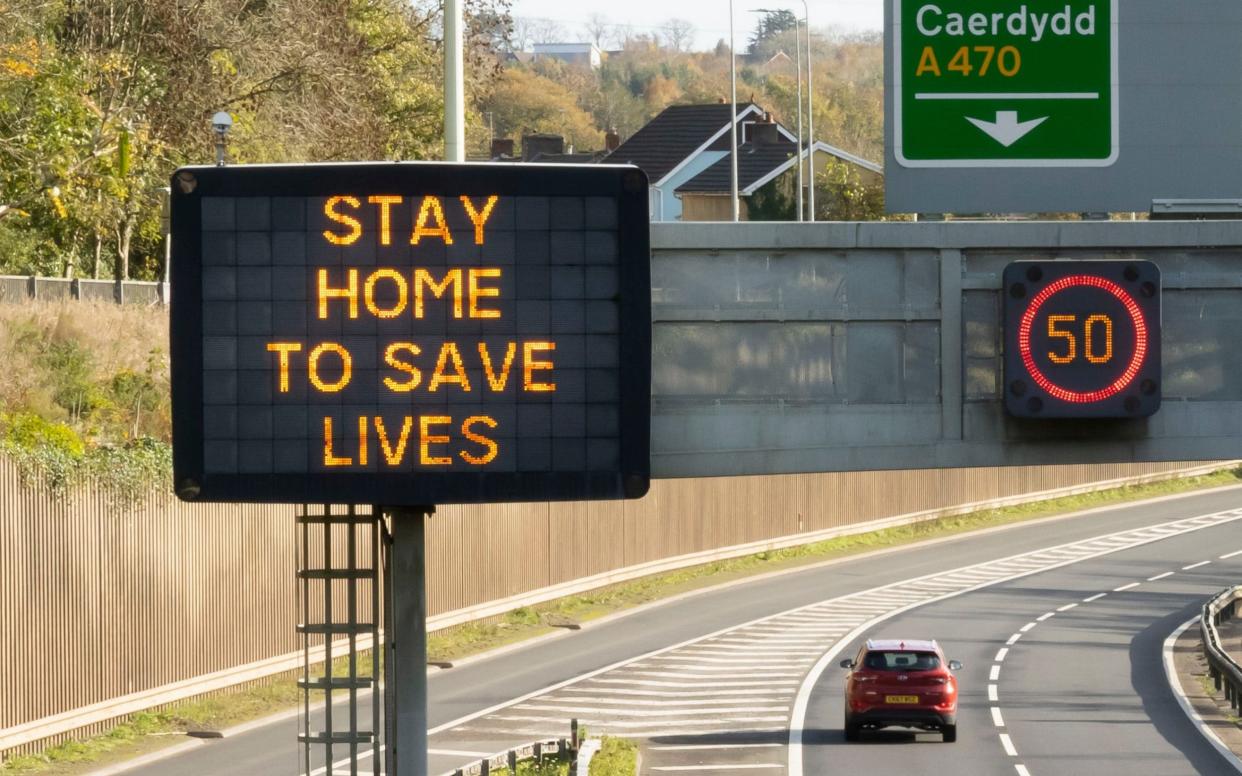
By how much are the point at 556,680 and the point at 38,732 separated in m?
13.3

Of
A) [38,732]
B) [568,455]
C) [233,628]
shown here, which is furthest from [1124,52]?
[233,628]

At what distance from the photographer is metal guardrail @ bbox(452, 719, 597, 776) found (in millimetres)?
24781

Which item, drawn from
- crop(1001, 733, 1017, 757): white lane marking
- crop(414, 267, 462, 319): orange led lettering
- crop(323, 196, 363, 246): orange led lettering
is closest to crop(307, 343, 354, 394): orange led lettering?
crop(414, 267, 462, 319): orange led lettering

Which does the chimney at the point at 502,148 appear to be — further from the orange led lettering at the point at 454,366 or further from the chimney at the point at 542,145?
the orange led lettering at the point at 454,366

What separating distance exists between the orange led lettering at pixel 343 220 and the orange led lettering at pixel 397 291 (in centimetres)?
24

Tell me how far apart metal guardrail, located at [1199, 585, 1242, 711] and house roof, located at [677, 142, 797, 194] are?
67.5ft

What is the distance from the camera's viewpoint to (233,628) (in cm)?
3400

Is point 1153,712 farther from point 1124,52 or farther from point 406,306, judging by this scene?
point 406,306

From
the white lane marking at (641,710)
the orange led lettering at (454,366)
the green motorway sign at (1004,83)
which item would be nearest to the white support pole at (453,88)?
the green motorway sign at (1004,83)

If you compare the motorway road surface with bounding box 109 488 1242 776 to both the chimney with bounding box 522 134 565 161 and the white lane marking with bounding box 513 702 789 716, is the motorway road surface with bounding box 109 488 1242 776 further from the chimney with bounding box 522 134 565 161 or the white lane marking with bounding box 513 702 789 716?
the chimney with bounding box 522 134 565 161

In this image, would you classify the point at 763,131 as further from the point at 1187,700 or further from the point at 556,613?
the point at 1187,700

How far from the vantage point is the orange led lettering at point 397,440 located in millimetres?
10773

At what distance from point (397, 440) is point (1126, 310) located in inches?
192

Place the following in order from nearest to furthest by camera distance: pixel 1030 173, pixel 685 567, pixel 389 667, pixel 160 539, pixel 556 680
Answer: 1. pixel 389 667
2. pixel 1030 173
3. pixel 160 539
4. pixel 556 680
5. pixel 685 567
